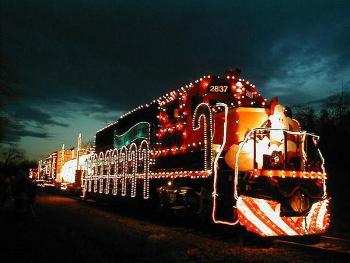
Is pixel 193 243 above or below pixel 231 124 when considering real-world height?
below

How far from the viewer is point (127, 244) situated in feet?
33.0

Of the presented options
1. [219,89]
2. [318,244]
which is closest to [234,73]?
[219,89]

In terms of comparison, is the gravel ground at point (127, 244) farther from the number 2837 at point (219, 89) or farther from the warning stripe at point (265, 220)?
the number 2837 at point (219, 89)

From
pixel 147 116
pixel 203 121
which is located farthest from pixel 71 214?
pixel 203 121

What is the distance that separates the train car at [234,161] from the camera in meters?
9.68

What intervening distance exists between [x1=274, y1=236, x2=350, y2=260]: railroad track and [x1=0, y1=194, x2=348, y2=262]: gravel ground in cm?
A: 41

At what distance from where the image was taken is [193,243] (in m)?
10.4

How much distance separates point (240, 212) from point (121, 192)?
9582 mm

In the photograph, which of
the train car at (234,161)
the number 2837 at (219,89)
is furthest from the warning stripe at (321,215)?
the number 2837 at (219,89)

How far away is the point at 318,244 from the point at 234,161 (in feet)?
8.94

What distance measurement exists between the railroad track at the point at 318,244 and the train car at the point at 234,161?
1.34 feet

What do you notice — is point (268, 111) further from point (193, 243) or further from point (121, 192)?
point (121, 192)

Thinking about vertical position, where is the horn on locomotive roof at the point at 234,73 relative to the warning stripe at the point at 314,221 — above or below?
above

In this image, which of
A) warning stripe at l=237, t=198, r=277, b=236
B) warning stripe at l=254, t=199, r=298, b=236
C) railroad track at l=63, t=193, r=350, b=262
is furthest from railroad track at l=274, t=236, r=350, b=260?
warning stripe at l=237, t=198, r=277, b=236
